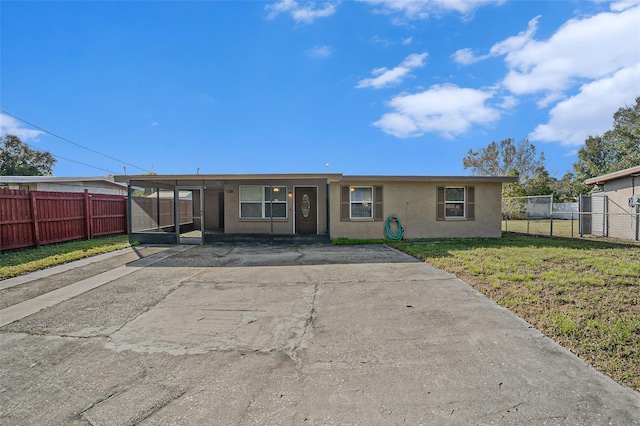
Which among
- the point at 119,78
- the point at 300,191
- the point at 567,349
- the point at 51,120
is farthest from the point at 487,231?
the point at 51,120

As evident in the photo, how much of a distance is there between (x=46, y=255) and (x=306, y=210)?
830 cm

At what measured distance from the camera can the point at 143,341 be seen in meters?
3.52

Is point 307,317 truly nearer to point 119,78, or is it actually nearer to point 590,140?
point 119,78

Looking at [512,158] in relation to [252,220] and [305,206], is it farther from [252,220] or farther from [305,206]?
[252,220]

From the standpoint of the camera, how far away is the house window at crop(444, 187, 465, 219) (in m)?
12.0

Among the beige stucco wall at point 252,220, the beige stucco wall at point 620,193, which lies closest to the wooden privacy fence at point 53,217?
the beige stucco wall at point 252,220

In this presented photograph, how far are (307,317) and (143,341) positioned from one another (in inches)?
77.6

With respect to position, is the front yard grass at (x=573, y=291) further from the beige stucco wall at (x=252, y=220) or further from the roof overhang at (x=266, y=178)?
the beige stucco wall at (x=252, y=220)

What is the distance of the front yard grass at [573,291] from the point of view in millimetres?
3231

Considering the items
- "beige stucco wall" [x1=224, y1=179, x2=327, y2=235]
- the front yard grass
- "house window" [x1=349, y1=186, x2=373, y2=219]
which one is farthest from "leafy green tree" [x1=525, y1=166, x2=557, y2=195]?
"beige stucco wall" [x1=224, y1=179, x2=327, y2=235]

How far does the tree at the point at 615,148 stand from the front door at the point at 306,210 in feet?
91.6

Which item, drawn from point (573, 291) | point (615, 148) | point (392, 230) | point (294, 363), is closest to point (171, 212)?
point (392, 230)

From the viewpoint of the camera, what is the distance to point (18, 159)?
29.9 m

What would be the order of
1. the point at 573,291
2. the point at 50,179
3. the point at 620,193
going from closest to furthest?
the point at 573,291, the point at 620,193, the point at 50,179
